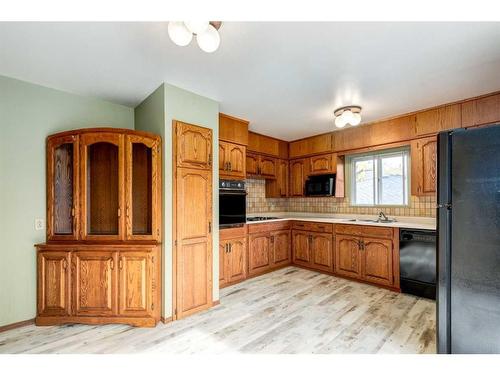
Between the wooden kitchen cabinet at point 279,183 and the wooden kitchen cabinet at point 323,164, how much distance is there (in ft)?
1.71

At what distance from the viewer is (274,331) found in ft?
7.17

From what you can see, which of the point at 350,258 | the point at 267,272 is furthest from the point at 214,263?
the point at 350,258

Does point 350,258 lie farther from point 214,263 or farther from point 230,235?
point 214,263

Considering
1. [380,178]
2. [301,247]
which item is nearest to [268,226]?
[301,247]

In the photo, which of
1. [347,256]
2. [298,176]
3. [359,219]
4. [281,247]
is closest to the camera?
[347,256]

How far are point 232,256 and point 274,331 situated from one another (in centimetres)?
129

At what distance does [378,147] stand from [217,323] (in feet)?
10.4

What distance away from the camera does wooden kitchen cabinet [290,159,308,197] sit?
4.50 m

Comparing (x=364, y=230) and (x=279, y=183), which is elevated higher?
(x=279, y=183)

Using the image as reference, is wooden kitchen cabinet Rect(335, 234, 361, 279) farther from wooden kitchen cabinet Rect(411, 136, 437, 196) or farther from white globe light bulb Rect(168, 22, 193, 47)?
white globe light bulb Rect(168, 22, 193, 47)

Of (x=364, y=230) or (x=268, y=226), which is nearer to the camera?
(x=364, y=230)

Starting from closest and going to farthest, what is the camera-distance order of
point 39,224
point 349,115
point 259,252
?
point 39,224 < point 349,115 < point 259,252

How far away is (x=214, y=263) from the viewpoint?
280 cm

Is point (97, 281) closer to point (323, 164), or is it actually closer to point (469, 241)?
point (469, 241)
